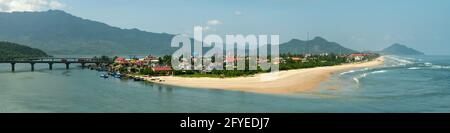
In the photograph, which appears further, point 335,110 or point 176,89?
point 176,89

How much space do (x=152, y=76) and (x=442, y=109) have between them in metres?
32.7

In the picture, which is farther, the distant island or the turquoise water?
the distant island

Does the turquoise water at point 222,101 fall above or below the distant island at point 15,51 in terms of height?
below

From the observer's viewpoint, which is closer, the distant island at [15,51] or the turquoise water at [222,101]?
the turquoise water at [222,101]

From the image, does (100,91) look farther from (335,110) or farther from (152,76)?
(335,110)

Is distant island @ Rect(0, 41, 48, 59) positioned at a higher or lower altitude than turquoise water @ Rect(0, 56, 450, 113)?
higher

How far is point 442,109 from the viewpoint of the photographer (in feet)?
86.1

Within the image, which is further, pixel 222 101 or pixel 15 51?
pixel 15 51

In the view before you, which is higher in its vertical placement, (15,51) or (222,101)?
(15,51)

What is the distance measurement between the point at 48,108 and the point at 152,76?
2610 centimetres
